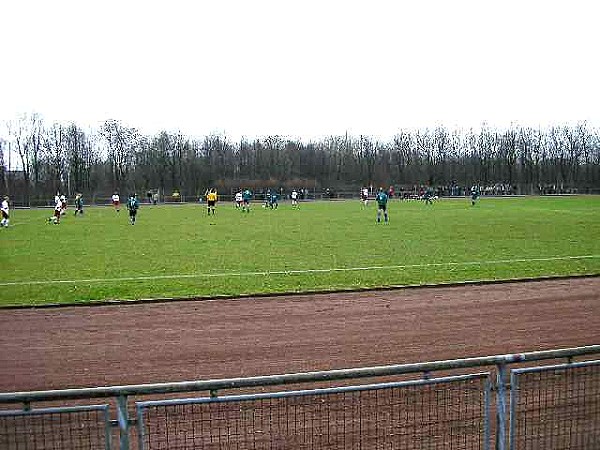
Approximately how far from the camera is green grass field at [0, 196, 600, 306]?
15141 mm

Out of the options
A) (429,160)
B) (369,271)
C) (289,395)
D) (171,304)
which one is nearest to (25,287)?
(171,304)

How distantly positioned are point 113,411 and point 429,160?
126 metres

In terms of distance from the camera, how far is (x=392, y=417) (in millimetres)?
6309

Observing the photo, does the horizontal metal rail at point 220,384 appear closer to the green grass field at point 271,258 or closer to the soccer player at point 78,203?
the green grass field at point 271,258

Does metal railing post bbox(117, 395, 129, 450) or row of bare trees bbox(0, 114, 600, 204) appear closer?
metal railing post bbox(117, 395, 129, 450)

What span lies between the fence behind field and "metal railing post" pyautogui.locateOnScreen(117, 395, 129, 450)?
0.10 metres

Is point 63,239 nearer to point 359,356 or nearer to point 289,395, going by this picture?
point 359,356

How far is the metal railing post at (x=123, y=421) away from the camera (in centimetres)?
439

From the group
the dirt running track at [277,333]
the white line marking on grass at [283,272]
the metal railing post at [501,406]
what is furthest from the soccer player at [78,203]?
the metal railing post at [501,406]

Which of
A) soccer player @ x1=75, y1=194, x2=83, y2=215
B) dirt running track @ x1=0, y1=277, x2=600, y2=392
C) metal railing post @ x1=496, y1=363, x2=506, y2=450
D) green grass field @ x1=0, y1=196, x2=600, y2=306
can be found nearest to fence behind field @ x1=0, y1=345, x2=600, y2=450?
metal railing post @ x1=496, y1=363, x2=506, y2=450

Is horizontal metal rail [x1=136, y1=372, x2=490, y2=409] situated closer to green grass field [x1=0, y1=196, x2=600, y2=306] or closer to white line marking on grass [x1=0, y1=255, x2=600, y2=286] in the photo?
green grass field [x1=0, y1=196, x2=600, y2=306]

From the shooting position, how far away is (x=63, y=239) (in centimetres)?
2836

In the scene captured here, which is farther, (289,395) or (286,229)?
(286,229)

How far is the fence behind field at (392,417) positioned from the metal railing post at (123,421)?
0.34 feet
